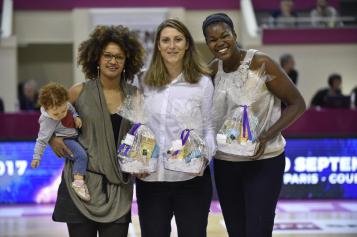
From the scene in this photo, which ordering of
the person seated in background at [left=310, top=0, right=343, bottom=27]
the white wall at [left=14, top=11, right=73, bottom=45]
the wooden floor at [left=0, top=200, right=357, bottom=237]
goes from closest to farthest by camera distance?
1. the wooden floor at [left=0, top=200, right=357, bottom=237]
2. the person seated in background at [left=310, top=0, right=343, bottom=27]
3. the white wall at [left=14, top=11, right=73, bottom=45]

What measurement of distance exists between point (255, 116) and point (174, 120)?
503 mm

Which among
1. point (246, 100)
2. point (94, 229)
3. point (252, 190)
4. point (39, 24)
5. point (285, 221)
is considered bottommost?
point (285, 221)

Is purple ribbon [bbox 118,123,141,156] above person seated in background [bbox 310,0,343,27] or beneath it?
beneath

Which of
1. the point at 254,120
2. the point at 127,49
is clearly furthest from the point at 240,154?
the point at 127,49

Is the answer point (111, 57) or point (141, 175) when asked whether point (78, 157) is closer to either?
point (141, 175)

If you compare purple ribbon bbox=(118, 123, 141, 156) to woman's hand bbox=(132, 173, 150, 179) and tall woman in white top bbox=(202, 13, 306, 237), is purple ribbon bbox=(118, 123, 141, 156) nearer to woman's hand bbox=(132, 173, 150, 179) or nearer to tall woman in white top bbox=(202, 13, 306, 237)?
woman's hand bbox=(132, 173, 150, 179)

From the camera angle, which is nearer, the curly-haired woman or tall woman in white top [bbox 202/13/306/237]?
the curly-haired woman

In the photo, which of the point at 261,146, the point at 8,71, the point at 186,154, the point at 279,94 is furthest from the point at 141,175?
the point at 8,71

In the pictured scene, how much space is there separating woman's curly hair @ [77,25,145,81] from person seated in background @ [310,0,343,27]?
44.2 feet

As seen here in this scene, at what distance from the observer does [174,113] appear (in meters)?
4.28

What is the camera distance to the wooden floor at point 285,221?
24.8 ft

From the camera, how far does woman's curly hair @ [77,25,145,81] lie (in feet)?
14.0

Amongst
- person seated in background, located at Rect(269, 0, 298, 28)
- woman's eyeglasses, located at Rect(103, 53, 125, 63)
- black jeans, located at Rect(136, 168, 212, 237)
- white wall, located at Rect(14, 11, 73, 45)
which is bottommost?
black jeans, located at Rect(136, 168, 212, 237)

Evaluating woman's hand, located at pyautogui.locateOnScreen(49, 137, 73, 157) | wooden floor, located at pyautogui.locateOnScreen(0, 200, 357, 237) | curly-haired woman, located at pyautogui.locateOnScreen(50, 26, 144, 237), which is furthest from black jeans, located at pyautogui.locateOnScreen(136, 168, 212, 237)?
wooden floor, located at pyautogui.locateOnScreen(0, 200, 357, 237)
